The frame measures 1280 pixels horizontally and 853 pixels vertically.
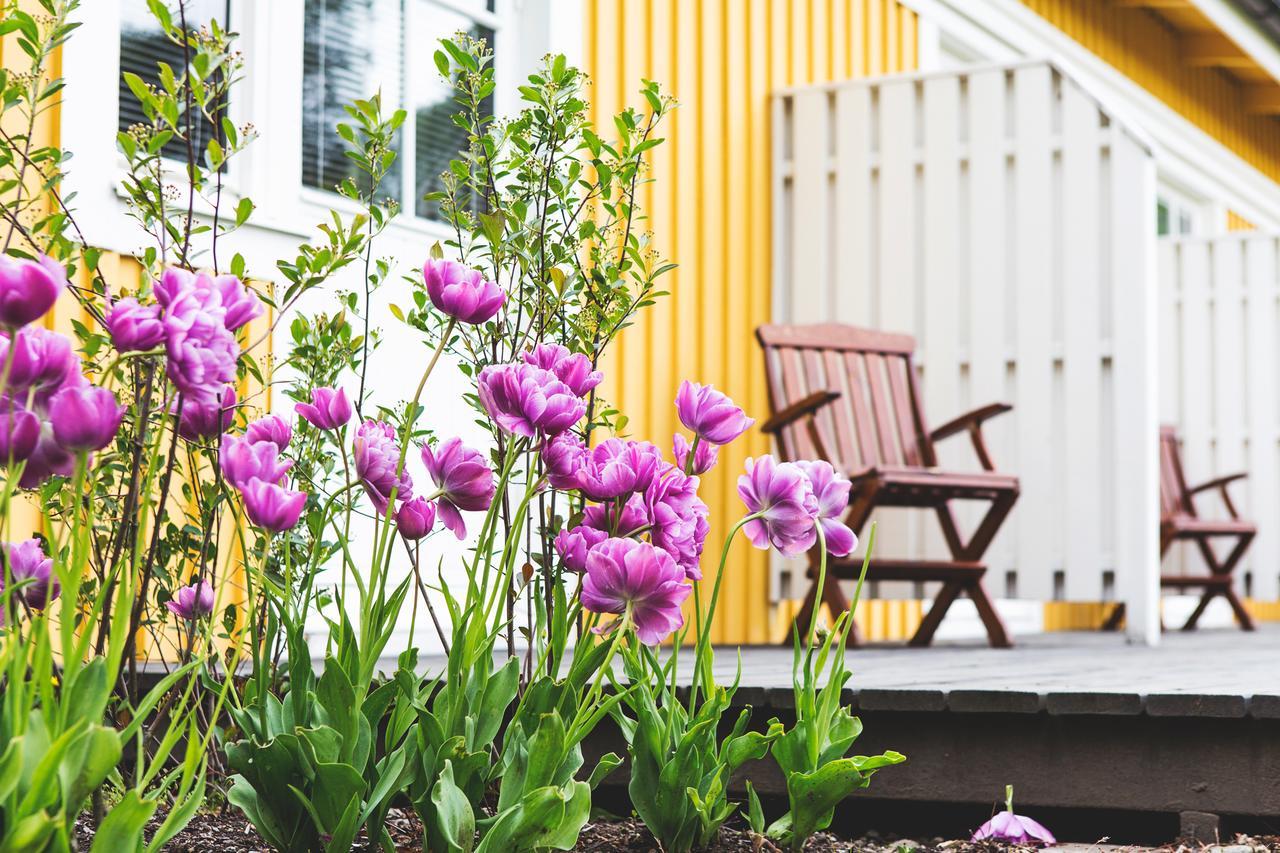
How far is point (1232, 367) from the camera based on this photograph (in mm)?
7836

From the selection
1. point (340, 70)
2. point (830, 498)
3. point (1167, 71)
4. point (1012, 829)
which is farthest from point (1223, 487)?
point (830, 498)

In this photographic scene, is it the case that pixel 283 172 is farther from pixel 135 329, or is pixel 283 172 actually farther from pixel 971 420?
pixel 135 329

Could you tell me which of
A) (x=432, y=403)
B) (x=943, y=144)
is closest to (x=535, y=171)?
(x=432, y=403)

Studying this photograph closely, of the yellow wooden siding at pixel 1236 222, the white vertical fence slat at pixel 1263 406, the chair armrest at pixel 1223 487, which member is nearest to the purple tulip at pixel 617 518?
the chair armrest at pixel 1223 487

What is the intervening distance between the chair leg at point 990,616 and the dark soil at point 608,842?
238 cm

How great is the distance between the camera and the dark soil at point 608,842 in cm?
192

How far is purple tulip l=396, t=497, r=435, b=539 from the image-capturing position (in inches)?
65.6

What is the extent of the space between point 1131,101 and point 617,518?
24.5ft

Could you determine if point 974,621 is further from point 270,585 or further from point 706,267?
point 270,585

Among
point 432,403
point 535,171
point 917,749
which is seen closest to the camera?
point 535,171

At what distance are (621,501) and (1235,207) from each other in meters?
9.19

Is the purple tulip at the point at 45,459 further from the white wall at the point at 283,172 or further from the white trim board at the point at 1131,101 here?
the white trim board at the point at 1131,101

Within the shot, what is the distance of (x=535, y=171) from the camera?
215 cm

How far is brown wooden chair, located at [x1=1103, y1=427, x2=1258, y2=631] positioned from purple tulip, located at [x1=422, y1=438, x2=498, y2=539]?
18.5 ft
